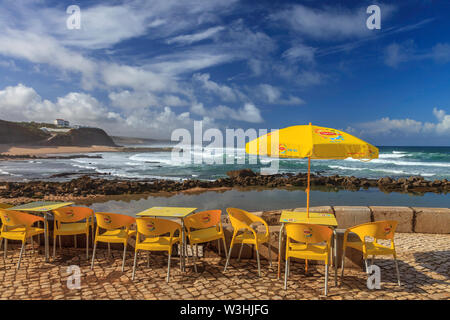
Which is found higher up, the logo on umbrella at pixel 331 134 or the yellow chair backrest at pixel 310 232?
the logo on umbrella at pixel 331 134

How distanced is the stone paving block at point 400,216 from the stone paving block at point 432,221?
0.14m

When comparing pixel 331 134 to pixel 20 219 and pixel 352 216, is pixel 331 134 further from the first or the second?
pixel 20 219

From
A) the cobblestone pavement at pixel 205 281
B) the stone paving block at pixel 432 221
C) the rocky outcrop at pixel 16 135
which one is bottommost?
the cobblestone pavement at pixel 205 281

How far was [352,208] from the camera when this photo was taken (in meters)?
6.57

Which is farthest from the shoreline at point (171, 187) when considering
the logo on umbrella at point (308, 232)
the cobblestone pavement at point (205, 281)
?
the logo on umbrella at point (308, 232)

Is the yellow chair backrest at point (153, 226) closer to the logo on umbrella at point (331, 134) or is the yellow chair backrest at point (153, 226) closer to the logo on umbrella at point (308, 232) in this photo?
the logo on umbrella at point (308, 232)

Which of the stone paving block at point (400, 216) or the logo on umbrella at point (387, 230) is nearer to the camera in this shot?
the logo on umbrella at point (387, 230)

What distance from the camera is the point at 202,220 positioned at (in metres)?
Answer: 4.39

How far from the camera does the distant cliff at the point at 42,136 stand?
5716 cm

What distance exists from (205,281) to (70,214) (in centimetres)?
262

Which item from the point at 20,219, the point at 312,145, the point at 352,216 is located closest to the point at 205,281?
A: the point at 312,145
